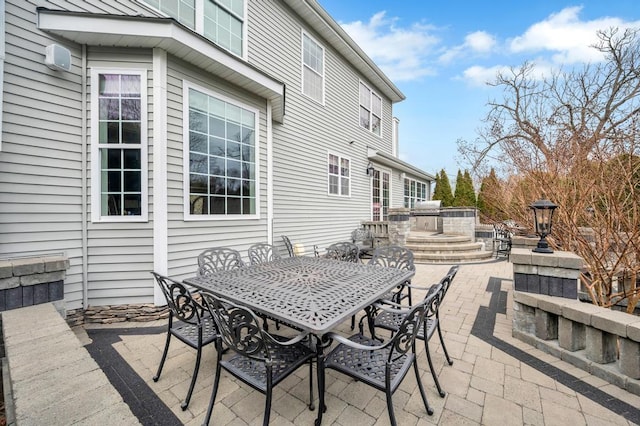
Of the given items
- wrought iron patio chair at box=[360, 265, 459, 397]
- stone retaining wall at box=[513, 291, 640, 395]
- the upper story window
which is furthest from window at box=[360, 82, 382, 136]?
wrought iron patio chair at box=[360, 265, 459, 397]

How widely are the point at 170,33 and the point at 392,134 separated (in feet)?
33.8

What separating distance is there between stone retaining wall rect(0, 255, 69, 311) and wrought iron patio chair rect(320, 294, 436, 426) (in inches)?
122

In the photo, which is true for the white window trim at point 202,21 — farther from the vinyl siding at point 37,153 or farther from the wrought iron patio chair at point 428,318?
the wrought iron patio chair at point 428,318

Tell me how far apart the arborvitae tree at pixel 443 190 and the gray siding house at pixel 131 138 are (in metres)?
13.1

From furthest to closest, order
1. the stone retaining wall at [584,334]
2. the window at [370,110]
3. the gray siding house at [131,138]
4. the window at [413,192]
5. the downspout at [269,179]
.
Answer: the window at [413,192] < the window at [370,110] < the downspout at [269,179] < the gray siding house at [131,138] < the stone retaining wall at [584,334]

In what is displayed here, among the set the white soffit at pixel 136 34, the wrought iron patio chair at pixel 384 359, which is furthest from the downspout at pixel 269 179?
the wrought iron patio chair at pixel 384 359

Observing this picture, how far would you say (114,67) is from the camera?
11.8 feet

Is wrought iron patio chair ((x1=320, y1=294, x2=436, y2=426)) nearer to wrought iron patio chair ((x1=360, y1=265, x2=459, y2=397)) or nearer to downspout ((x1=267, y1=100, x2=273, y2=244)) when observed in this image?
wrought iron patio chair ((x1=360, y1=265, x2=459, y2=397))

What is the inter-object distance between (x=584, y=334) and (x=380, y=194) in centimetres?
843

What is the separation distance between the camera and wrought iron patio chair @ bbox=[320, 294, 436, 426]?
163 cm

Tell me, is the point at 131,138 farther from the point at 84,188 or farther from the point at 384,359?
the point at 384,359

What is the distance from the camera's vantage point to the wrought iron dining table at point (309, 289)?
1804 millimetres

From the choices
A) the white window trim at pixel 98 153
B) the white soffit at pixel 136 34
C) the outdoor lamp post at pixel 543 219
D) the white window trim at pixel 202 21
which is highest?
the white window trim at pixel 202 21

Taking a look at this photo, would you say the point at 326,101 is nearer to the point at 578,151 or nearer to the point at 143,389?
the point at 578,151
